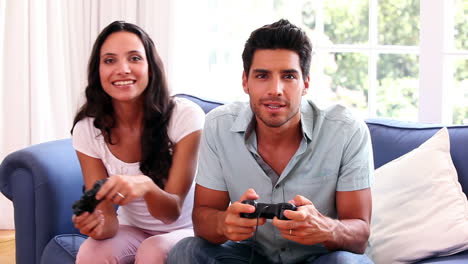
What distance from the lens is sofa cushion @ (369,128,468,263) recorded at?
223cm

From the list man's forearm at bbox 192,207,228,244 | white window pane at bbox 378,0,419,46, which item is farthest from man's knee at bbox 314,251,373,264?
white window pane at bbox 378,0,419,46

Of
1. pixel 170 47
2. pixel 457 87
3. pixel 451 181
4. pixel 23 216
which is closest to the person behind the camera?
pixel 451 181

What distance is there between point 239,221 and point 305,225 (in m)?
0.18

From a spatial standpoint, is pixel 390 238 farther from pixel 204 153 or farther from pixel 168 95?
pixel 168 95

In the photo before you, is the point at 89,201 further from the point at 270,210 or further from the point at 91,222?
the point at 270,210

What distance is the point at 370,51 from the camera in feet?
11.1

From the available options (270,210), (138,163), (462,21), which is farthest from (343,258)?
(462,21)

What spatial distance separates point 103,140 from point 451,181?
1.14m

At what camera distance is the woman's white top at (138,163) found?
257 cm

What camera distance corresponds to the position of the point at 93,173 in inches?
101

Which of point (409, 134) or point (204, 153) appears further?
point (409, 134)

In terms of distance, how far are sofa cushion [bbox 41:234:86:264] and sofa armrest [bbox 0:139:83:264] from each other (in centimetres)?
7

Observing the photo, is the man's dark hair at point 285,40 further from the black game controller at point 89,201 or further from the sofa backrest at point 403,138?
the black game controller at point 89,201

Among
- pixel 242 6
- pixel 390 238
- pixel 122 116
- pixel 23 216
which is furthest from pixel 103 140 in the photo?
pixel 242 6
